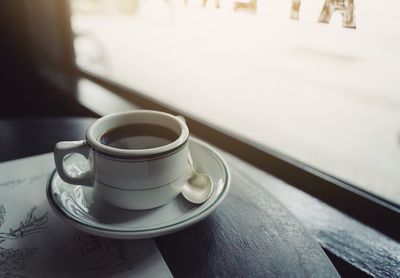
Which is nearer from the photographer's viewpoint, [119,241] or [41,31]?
[119,241]

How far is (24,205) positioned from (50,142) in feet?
0.66

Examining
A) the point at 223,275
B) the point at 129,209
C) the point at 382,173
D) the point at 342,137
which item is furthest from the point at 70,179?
the point at 342,137

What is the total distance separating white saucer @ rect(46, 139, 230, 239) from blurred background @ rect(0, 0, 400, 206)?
1.71ft

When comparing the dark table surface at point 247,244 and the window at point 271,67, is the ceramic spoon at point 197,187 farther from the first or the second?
the window at point 271,67

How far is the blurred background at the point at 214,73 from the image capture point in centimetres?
99

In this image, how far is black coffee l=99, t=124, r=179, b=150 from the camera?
1.35ft

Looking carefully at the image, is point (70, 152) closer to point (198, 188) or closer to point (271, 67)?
point (198, 188)

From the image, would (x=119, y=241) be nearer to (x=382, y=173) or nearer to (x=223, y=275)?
(x=223, y=275)

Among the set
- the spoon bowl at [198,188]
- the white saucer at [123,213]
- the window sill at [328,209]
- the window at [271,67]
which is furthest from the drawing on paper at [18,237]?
the window at [271,67]

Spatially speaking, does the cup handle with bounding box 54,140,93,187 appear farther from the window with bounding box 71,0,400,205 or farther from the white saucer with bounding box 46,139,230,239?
the window with bounding box 71,0,400,205

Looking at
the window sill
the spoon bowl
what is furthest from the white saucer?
the window sill

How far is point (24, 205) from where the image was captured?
415mm

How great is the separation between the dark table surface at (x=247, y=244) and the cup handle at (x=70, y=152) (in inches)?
4.1

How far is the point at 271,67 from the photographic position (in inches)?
48.2
